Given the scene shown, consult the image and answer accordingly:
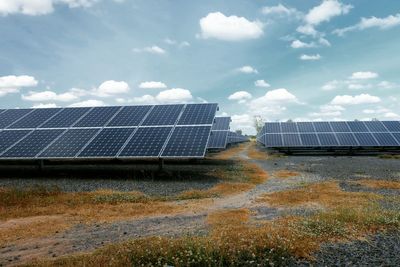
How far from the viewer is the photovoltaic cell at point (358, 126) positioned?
4888 centimetres

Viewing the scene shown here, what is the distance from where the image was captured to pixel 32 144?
2622cm

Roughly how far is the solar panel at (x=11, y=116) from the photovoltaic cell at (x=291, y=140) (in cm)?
3297

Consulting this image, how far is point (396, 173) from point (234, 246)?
23.2 m

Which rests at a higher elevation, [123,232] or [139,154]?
[139,154]

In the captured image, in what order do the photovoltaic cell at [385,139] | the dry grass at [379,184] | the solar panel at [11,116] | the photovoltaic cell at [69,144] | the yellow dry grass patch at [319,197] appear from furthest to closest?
1. the photovoltaic cell at [385,139]
2. the solar panel at [11,116]
3. the photovoltaic cell at [69,144]
4. the dry grass at [379,184]
5. the yellow dry grass patch at [319,197]

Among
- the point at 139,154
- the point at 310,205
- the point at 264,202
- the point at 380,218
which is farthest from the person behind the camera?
the point at 139,154

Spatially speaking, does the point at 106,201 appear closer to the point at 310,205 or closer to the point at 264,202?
the point at 264,202

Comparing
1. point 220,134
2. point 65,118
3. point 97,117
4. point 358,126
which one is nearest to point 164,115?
point 97,117

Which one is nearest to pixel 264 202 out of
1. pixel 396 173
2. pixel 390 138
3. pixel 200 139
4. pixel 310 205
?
pixel 310 205

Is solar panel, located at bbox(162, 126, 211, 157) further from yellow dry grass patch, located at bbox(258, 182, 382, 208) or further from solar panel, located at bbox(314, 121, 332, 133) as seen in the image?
solar panel, located at bbox(314, 121, 332, 133)

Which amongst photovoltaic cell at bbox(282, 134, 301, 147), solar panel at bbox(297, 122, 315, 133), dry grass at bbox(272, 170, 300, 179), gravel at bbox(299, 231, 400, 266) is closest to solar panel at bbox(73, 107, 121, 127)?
dry grass at bbox(272, 170, 300, 179)

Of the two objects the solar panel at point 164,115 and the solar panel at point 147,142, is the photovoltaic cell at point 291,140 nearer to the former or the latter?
the solar panel at point 164,115

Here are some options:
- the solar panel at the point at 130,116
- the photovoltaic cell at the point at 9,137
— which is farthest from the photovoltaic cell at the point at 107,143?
the photovoltaic cell at the point at 9,137

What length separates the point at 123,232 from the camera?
1140 centimetres
